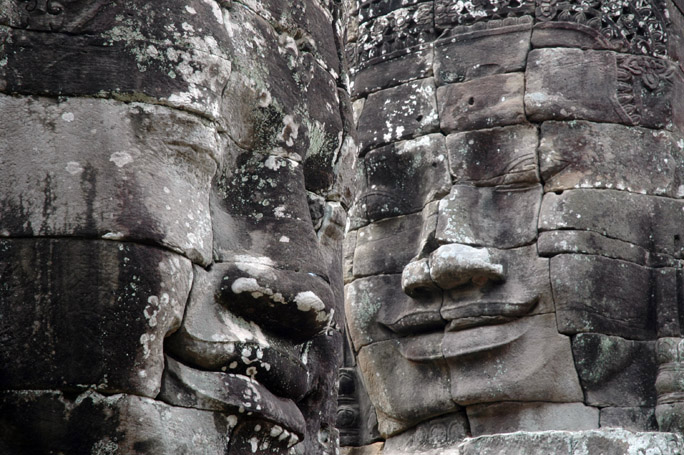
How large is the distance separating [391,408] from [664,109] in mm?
2465

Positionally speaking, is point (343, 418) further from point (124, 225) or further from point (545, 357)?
point (124, 225)

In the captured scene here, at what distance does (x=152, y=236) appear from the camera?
3.18 meters

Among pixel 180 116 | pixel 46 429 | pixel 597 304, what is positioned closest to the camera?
pixel 46 429

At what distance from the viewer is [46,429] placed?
2.99 metres

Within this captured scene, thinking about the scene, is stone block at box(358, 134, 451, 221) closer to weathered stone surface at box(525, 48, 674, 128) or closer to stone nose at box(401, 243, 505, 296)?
stone nose at box(401, 243, 505, 296)

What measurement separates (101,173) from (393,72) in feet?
17.4

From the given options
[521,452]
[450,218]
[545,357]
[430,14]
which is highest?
[430,14]

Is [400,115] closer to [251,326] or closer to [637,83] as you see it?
[637,83]

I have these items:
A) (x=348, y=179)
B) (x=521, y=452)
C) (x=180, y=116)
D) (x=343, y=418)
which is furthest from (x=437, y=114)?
(x=180, y=116)

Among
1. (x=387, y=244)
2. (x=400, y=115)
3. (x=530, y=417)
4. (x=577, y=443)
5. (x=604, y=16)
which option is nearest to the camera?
(x=577, y=443)

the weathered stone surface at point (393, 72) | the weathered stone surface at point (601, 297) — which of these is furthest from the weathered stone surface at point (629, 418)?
the weathered stone surface at point (393, 72)

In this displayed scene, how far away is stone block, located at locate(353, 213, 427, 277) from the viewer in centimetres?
790

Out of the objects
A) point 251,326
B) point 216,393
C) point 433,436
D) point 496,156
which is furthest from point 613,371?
point 216,393

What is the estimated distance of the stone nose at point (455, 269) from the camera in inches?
294
